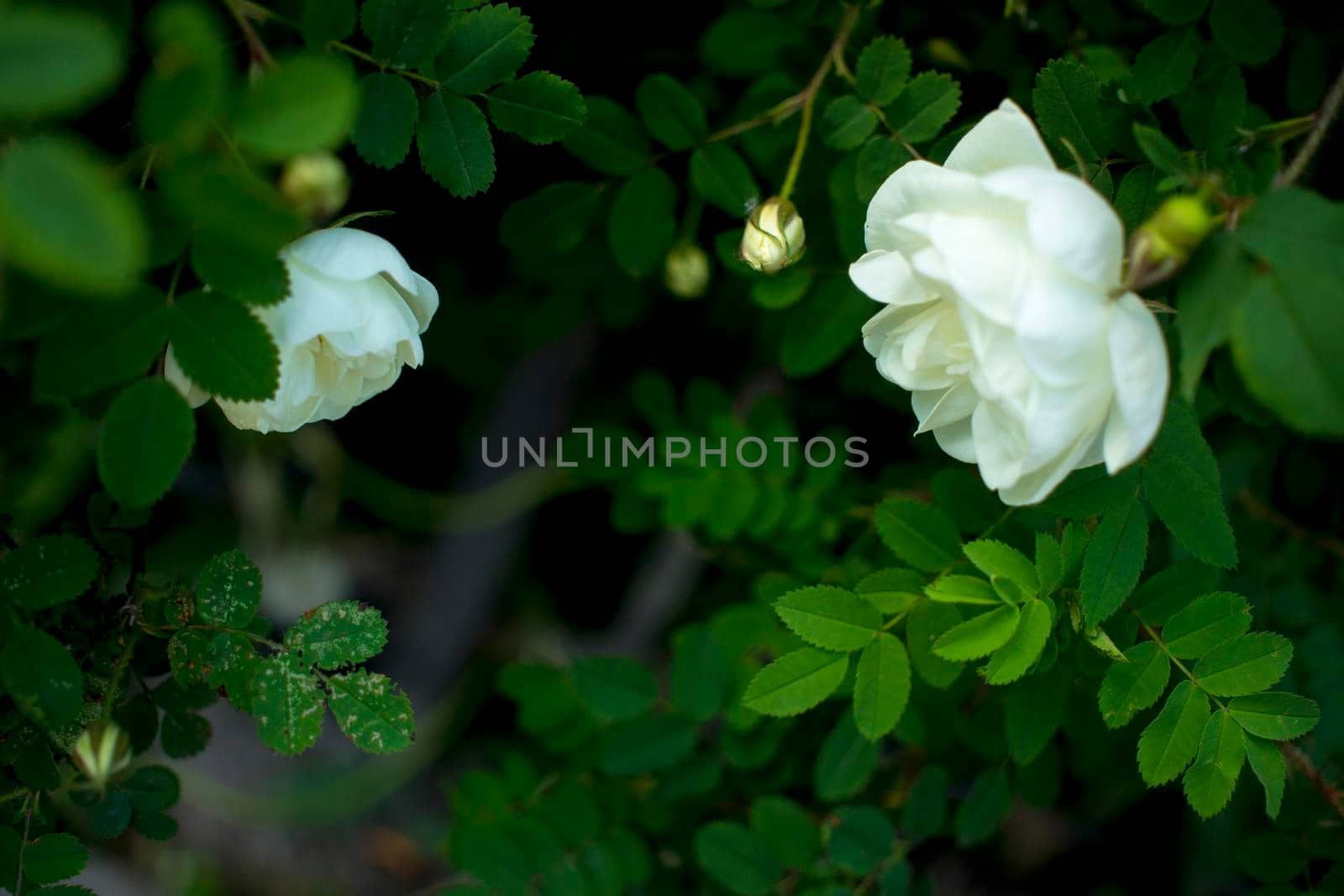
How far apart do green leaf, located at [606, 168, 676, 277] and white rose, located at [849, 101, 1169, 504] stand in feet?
1.58

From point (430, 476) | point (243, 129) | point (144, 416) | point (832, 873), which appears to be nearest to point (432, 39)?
point (243, 129)

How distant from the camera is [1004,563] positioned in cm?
93

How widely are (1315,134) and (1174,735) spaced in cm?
66

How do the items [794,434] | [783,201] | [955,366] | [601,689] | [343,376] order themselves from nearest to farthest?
[955,366] < [343,376] < [783,201] < [601,689] < [794,434]

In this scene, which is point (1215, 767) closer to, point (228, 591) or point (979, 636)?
point (979, 636)

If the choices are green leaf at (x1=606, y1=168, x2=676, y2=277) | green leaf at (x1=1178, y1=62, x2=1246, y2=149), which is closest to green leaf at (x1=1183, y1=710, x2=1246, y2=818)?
green leaf at (x1=1178, y1=62, x2=1246, y2=149)

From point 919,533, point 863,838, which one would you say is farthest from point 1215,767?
point 863,838

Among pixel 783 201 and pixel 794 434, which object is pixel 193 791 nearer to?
pixel 794 434

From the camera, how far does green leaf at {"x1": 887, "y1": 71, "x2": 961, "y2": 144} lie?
1.02 meters

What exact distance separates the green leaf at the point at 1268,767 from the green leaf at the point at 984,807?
436 mm

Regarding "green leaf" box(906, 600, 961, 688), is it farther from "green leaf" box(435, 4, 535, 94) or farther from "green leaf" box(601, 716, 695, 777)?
"green leaf" box(435, 4, 535, 94)

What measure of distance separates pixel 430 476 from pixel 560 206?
1309mm

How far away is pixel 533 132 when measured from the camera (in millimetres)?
967

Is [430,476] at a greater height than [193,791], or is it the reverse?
[430,476]
